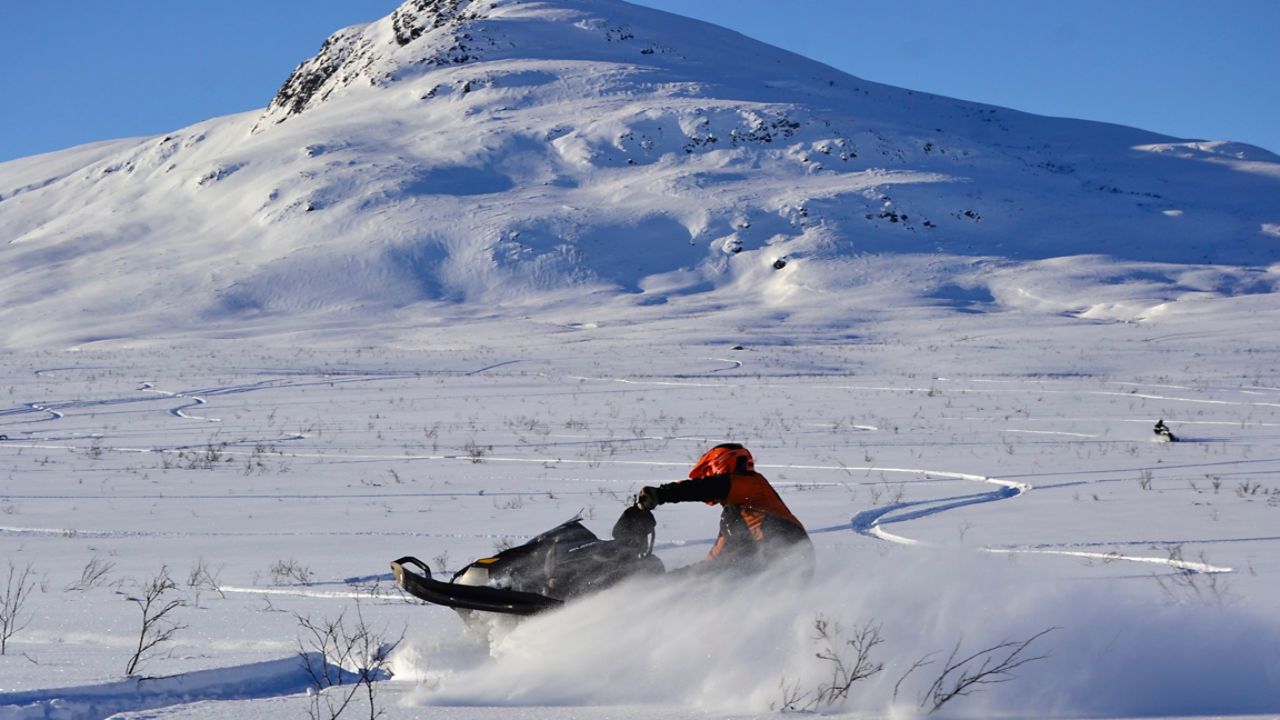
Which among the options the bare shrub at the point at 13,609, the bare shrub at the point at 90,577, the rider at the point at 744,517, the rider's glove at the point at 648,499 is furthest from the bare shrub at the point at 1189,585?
the bare shrub at the point at 90,577

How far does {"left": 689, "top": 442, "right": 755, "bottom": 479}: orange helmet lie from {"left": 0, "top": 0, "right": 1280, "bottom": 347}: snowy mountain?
224 feet

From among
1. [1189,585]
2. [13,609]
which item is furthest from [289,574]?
[1189,585]

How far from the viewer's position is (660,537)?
9.88 metres

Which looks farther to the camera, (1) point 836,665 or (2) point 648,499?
(2) point 648,499

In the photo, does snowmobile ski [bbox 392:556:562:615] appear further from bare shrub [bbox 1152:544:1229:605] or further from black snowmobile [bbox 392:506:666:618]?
bare shrub [bbox 1152:544:1229:605]

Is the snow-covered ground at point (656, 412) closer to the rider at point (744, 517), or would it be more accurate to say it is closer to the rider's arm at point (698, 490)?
the rider at point (744, 517)

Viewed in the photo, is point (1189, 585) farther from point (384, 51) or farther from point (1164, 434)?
point (384, 51)

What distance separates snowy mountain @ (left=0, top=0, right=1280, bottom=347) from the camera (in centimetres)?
8994

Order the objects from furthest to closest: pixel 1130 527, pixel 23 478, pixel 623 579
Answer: pixel 23 478, pixel 1130 527, pixel 623 579

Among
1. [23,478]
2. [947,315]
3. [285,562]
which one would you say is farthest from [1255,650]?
[947,315]

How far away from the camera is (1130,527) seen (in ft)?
32.7

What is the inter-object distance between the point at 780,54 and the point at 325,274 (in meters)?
79.7

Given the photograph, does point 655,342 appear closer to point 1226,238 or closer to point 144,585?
point 144,585

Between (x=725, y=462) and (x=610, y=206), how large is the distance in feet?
338
